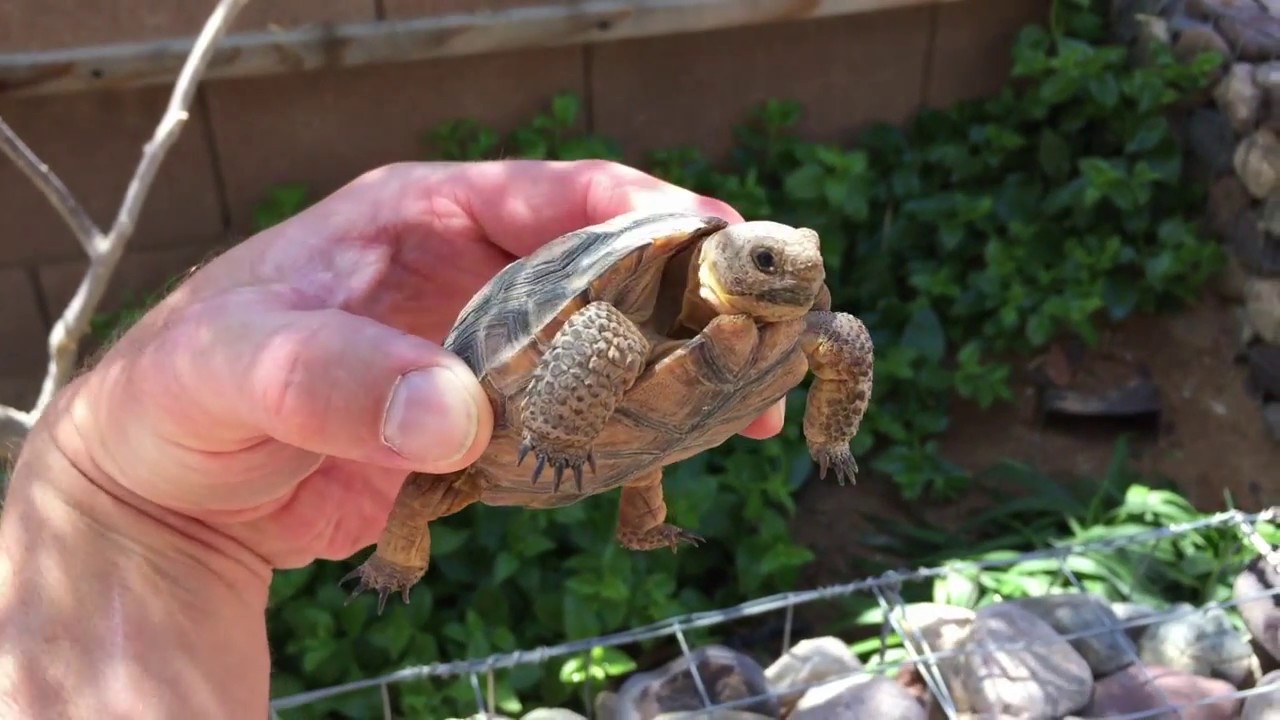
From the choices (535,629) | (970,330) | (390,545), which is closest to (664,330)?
(390,545)

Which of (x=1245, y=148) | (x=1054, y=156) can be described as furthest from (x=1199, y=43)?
(x=1054, y=156)

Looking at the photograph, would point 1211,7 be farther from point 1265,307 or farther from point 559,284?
point 559,284

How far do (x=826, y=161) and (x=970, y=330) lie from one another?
0.63 m

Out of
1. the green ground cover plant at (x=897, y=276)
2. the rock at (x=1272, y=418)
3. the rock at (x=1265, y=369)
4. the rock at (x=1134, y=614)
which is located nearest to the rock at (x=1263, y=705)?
the rock at (x=1134, y=614)

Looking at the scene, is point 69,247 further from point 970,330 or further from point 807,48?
point 970,330

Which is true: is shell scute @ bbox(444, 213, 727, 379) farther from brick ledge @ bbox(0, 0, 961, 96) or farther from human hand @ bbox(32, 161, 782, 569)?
brick ledge @ bbox(0, 0, 961, 96)

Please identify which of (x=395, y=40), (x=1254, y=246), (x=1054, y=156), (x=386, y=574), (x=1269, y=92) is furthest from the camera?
(x=1054, y=156)

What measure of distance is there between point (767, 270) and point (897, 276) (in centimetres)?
227

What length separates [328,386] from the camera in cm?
107

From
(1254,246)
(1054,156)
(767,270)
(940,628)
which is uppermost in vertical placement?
(767,270)

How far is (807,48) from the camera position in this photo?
3.30 meters

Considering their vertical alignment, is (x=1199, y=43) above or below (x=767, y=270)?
below

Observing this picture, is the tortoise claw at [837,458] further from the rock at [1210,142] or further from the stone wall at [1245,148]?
the rock at [1210,142]

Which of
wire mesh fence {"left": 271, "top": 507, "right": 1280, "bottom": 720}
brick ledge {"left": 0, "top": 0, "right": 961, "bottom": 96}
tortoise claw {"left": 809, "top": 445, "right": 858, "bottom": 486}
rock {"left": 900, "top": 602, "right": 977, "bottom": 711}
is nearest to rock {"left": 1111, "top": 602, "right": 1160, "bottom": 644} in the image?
wire mesh fence {"left": 271, "top": 507, "right": 1280, "bottom": 720}
